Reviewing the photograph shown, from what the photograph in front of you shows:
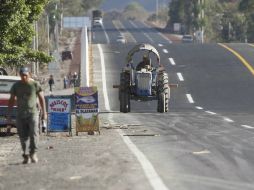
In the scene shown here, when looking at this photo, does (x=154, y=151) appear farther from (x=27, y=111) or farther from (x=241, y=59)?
(x=241, y=59)

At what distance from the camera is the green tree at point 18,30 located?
80.6 feet

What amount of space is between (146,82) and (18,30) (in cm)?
497

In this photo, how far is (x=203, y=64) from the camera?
48438 millimetres

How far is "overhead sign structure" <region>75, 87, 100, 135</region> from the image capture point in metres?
20.2

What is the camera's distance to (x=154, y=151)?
1562 cm

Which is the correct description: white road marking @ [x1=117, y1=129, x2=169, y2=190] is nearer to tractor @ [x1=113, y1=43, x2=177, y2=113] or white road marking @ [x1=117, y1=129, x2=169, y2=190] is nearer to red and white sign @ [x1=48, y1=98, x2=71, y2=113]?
red and white sign @ [x1=48, y1=98, x2=71, y2=113]

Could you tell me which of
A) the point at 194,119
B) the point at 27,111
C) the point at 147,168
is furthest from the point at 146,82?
the point at 147,168

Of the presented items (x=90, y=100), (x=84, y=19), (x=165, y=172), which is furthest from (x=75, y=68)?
(x=165, y=172)

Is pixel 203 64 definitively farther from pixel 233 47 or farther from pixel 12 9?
pixel 12 9

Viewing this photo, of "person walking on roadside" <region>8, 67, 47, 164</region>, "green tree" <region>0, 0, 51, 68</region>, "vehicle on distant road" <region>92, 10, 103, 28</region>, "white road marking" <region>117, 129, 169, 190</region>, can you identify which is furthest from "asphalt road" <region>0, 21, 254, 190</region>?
"vehicle on distant road" <region>92, 10, 103, 28</region>

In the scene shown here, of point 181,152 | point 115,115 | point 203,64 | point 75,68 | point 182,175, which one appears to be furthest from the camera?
point 75,68

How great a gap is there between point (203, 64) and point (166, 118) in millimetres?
22762

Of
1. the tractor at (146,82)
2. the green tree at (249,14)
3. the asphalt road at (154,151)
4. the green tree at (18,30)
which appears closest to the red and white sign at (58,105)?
the asphalt road at (154,151)

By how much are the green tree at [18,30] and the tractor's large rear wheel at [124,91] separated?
3.31m
